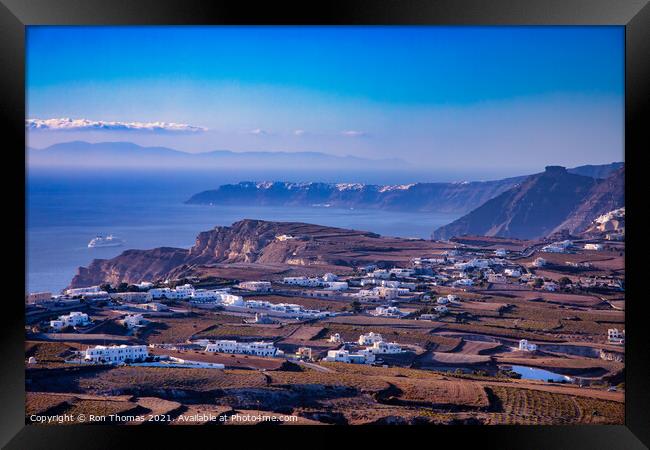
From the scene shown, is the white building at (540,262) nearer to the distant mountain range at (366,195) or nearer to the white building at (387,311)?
the distant mountain range at (366,195)

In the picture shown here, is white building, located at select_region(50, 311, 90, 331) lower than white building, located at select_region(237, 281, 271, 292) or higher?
lower

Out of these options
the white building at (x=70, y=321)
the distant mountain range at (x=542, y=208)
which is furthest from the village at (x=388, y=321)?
the distant mountain range at (x=542, y=208)

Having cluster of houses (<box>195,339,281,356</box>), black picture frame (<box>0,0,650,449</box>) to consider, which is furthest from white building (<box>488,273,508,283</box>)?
black picture frame (<box>0,0,650,449</box>)

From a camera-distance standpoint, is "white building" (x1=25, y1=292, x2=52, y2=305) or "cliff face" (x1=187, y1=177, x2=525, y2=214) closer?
"white building" (x1=25, y1=292, x2=52, y2=305)

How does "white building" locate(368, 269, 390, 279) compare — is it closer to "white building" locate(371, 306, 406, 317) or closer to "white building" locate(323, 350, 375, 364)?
"white building" locate(371, 306, 406, 317)

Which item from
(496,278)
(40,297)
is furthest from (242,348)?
(496,278)

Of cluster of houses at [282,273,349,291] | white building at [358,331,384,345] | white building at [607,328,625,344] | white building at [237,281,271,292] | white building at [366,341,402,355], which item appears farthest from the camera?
cluster of houses at [282,273,349,291]

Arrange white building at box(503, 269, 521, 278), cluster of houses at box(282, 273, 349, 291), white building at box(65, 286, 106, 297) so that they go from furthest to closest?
cluster of houses at box(282, 273, 349, 291) < white building at box(503, 269, 521, 278) < white building at box(65, 286, 106, 297)

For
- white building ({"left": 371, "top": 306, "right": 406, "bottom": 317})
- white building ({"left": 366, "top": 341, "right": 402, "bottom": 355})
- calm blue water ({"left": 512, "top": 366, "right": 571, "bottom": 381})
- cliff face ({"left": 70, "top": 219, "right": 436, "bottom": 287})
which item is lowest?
calm blue water ({"left": 512, "top": 366, "right": 571, "bottom": 381})
